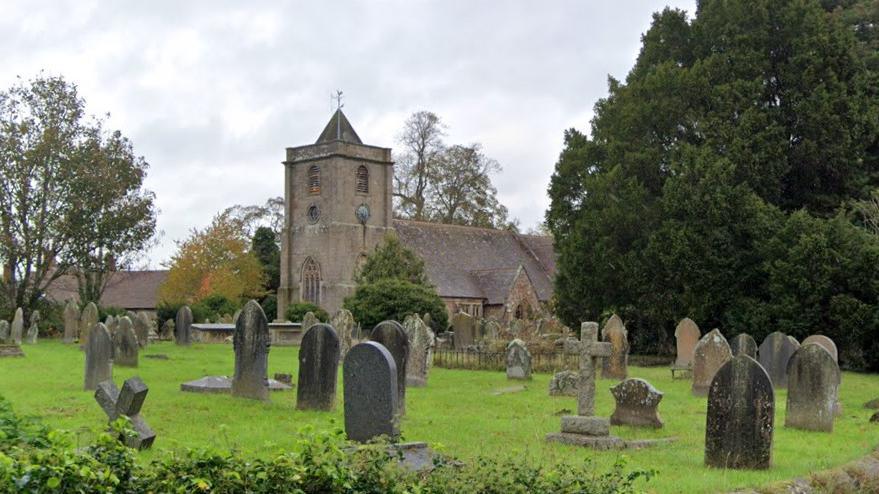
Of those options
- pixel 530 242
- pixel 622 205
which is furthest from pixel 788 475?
pixel 530 242

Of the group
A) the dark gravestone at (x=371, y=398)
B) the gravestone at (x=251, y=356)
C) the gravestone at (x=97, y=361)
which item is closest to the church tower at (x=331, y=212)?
the gravestone at (x=97, y=361)

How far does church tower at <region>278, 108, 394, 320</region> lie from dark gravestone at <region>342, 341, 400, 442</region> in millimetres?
43316

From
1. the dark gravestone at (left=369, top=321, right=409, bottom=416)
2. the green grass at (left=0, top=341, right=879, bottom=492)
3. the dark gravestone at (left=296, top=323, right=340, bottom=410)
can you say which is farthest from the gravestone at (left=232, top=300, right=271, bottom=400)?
the dark gravestone at (left=369, top=321, right=409, bottom=416)

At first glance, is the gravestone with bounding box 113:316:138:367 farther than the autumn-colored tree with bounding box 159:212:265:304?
No

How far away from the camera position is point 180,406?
15.1 meters

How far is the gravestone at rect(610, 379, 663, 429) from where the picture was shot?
14.4m

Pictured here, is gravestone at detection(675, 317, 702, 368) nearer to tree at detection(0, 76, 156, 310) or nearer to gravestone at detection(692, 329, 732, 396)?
gravestone at detection(692, 329, 732, 396)

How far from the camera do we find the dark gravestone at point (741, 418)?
1138 cm

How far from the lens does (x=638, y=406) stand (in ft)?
47.5

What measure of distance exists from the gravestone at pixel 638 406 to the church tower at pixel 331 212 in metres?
40.6

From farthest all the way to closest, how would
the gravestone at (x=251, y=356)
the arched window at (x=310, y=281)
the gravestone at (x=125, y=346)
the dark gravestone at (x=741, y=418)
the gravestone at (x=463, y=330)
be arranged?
the arched window at (x=310, y=281) < the gravestone at (x=463, y=330) < the gravestone at (x=125, y=346) < the gravestone at (x=251, y=356) < the dark gravestone at (x=741, y=418)

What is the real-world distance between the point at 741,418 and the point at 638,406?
10.1 ft

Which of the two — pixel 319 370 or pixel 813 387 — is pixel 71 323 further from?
pixel 813 387

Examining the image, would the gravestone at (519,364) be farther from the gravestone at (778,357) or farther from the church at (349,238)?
the church at (349,238)
